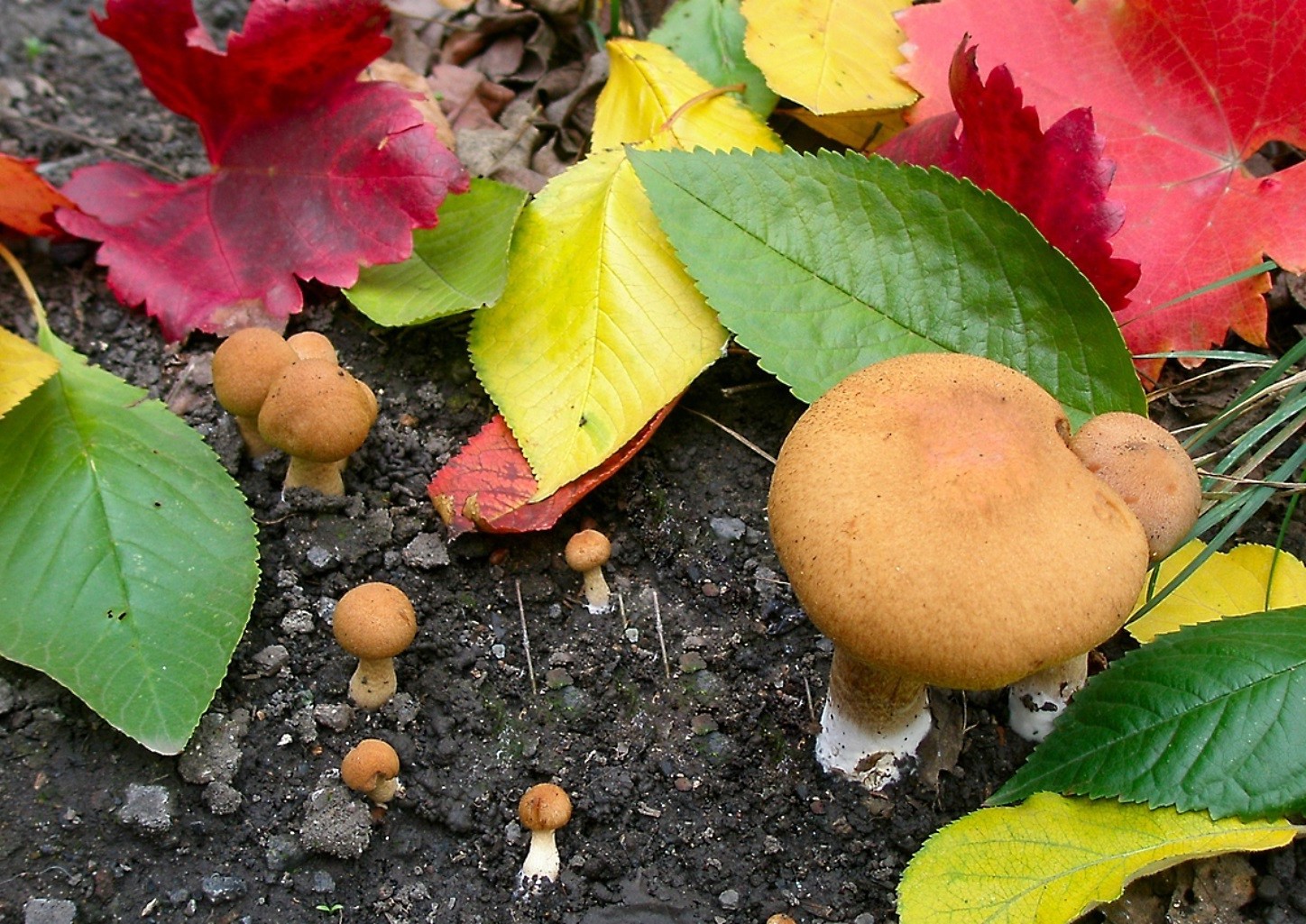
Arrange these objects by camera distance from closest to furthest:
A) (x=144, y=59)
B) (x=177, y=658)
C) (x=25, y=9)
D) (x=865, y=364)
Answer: (x=177, y=658)
(x=865, y=364)
(x=144, y=59)
(x=25, y=9)

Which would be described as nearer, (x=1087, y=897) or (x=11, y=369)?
(x=1087, y=897)

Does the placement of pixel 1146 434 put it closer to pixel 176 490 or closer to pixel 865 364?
pixel 865 364

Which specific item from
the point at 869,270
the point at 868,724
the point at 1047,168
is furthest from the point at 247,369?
the point at 1047,168

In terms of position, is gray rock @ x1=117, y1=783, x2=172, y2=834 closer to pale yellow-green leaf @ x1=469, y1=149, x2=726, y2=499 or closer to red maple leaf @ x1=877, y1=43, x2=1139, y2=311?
pale yellow-green leaf @ x1=469, y1=149, x2=726, y2=499

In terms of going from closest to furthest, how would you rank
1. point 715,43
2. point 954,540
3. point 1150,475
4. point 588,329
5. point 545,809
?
point 954,540 < point 1150,475 < point 545,809 < point 588,329 < point 715,43

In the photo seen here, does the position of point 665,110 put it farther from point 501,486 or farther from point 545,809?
point 545,809

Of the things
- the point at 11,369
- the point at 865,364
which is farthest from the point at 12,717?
the point at 865,364

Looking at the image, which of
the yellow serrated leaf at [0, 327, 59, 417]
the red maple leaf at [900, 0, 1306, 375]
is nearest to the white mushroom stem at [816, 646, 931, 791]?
the red maple leaf at [900, 0, 1306, 375]
